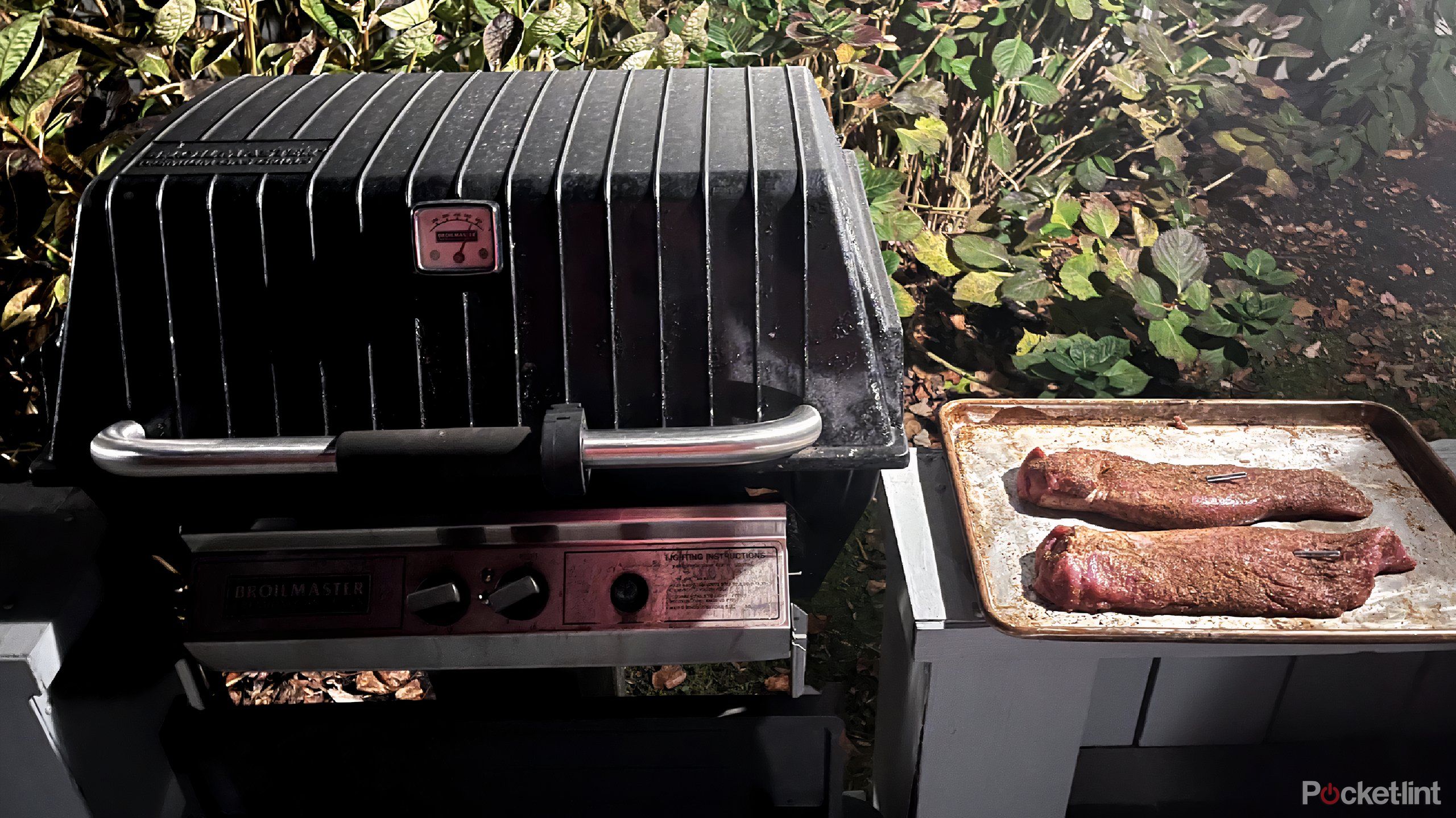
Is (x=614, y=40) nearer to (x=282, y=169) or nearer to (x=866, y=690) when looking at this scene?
(x=282, y=169)

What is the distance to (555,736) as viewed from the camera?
4.94ft

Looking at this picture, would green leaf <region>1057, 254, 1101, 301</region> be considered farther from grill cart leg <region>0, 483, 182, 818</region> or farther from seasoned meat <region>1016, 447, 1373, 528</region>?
grill cart leg <region>0, 483, 182, 818</region>

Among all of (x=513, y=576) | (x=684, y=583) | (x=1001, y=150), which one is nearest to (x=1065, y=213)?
(x=1001, y=150)

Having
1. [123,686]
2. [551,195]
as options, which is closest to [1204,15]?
[551,195]

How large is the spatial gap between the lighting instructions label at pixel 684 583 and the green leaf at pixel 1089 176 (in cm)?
277

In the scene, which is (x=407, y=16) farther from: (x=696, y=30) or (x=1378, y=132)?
(x=1378, y=132)

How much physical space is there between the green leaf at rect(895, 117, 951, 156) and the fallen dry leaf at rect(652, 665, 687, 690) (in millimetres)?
1811

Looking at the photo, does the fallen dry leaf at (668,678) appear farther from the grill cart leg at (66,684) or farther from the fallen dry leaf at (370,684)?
the grill cart leg at (66,684)

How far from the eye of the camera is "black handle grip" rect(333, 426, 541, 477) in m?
1.11

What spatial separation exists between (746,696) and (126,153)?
45.7 inches

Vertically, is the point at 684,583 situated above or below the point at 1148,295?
above

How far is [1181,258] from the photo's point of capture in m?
2.68

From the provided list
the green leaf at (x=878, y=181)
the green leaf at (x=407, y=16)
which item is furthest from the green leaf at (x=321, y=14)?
the green leaf at (x=878, y=181)

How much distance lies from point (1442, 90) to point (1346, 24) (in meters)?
0.39
